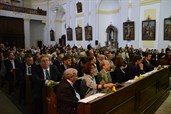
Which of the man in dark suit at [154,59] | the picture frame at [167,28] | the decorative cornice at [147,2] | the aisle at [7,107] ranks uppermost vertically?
the decorative cornice at [147,2]

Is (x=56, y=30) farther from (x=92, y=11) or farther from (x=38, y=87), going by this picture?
(x=38, y=87)

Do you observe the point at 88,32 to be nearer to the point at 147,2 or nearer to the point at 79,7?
the point at 79,7

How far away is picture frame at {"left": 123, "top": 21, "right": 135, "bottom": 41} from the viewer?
45.9 feet

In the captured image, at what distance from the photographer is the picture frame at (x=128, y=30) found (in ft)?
45.9

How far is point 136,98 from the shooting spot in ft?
12.3

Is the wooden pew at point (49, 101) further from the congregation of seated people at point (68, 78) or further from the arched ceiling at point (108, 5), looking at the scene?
the arched ceiling at point (108, 5)

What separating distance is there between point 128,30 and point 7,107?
38.0 ft

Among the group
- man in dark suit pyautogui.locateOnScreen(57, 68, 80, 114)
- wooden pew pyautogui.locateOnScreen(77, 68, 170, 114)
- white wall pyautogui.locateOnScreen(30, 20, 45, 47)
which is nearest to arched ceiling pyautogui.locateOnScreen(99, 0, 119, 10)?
white wall pyautogui.locateOnScreen(30, 20, 45, 47)

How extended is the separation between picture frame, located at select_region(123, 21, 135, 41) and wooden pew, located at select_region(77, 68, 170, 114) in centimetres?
855

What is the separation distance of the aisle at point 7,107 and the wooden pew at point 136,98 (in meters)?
2.79

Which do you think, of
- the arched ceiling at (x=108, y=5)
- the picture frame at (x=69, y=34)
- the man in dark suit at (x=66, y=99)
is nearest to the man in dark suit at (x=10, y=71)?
the man in dark suit at (x=66, y=99)

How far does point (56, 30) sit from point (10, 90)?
16819 mm

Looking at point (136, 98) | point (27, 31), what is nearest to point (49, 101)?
point (136, 98)

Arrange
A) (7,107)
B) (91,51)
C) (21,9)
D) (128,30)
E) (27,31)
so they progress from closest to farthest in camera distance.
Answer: (7,107)
(91,51)
(128,30)
(21,9)
(27,31)
